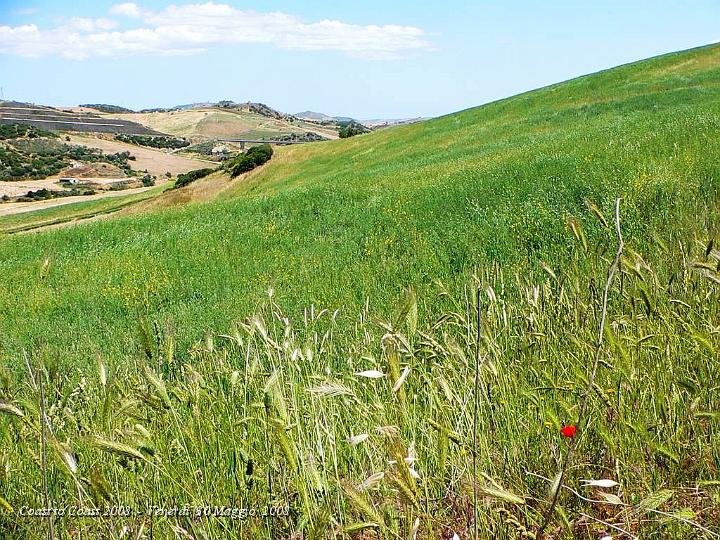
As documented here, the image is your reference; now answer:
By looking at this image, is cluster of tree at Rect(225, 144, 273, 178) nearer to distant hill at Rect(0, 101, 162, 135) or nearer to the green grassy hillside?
the green grassy hillside

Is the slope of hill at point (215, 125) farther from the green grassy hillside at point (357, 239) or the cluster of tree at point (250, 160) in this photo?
the green grassy hillside at point (357, 239)

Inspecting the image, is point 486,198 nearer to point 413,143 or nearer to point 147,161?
point 413,143

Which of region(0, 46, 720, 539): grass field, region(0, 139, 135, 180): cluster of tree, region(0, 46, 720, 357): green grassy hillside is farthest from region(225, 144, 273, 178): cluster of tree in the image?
region(0, 139, 135, 180): cluster of tree

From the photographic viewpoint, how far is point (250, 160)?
3891cm

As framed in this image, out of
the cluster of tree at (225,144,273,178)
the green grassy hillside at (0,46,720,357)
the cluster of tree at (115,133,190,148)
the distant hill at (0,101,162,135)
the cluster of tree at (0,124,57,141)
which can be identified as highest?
the distant hill at (0,101,162,135)

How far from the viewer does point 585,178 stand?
29.1ft

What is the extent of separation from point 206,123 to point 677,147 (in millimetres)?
181249

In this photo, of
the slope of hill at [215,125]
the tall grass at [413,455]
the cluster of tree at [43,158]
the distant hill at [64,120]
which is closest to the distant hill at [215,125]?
the slope of hill at [215,125]

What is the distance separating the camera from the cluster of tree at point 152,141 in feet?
449

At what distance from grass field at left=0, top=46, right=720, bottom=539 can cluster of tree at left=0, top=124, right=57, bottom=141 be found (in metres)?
120

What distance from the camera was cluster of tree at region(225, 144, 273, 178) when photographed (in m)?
38.8

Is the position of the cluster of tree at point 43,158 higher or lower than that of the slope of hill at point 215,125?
lower

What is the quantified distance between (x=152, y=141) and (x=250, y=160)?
11306 centimetres

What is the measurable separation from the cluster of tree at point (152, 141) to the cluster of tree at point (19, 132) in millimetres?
15708
